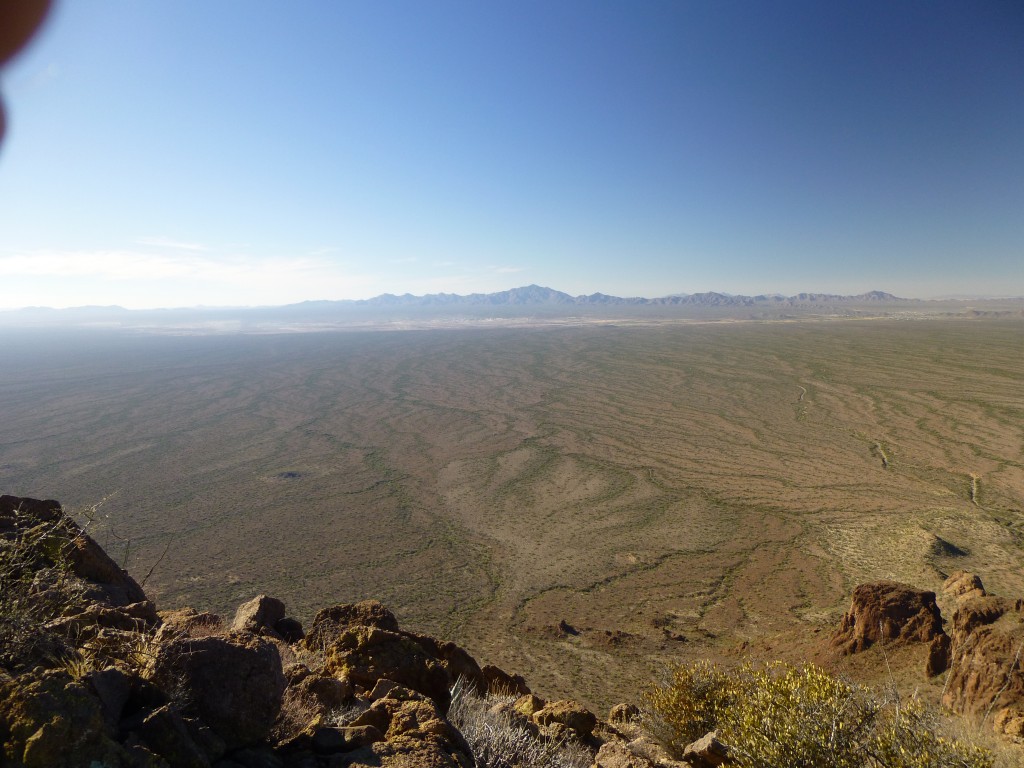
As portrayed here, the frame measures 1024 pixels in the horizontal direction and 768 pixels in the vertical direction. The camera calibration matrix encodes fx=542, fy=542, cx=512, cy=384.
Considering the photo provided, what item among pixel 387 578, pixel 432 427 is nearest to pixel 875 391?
pixel 432 427

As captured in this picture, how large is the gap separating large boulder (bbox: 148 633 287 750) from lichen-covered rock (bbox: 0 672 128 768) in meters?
0.56

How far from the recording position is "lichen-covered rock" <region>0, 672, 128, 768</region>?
2232 mm

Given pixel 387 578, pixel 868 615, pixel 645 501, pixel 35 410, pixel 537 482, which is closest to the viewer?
pixel 868 615

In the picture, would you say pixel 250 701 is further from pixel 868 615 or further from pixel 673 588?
pixel 673 588

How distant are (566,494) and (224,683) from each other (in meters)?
22.8

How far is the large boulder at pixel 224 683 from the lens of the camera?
305 cm

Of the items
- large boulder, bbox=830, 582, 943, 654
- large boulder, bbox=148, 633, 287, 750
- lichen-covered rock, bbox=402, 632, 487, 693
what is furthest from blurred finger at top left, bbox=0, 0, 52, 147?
large boulder, bbox=830, 582, 943, 654

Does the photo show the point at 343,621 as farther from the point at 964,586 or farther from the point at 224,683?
the point at 964,586

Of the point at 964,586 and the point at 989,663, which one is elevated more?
the point at 989,663

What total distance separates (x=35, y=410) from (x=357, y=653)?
56.2m

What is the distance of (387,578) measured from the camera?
58.5 ft

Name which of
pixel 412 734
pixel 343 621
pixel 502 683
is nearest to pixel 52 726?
pixel 412 734

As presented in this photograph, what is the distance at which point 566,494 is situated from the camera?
25328 millimetres

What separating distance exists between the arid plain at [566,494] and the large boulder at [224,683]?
277cm
